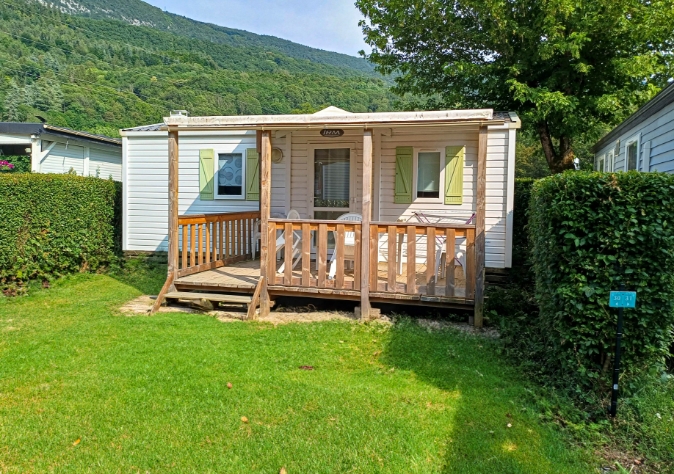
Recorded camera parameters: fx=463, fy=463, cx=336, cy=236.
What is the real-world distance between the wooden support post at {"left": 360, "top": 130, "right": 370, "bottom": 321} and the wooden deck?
0.11m

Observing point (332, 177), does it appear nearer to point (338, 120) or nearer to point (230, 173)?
point (230, 173)

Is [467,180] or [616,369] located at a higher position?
[467,180]

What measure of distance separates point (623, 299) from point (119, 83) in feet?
110

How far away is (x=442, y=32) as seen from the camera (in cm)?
1193

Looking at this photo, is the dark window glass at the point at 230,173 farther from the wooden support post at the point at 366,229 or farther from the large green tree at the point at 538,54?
the large green tree at the point at 538,54

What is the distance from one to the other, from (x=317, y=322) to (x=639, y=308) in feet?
10.7

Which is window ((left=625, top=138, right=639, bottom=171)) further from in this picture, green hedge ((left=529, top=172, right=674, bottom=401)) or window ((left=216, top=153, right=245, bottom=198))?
window ((left=216, top=153, right=245, bottom=198))

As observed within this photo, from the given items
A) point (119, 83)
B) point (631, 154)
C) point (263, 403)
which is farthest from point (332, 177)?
point (119, 83)

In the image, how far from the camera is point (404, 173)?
743 cm

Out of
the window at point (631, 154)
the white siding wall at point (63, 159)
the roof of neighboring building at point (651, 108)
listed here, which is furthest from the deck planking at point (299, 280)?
the white siding wall at point (63, 159)

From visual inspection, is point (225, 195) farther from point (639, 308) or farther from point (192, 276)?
point (639, 308)

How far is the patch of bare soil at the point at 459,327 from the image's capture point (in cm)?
507

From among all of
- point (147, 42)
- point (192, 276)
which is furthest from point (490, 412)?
point (147, 42)

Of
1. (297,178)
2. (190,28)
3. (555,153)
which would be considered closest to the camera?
(297,178)
